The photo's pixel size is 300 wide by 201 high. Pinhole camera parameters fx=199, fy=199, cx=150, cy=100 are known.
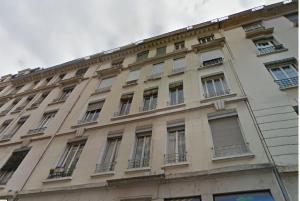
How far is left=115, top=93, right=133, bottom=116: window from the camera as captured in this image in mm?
10220

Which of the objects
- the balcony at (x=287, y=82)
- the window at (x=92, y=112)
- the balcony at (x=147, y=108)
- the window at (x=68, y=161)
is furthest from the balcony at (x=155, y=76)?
the balcony at (x=287, y=82)

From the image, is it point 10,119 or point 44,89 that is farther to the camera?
point 44,89

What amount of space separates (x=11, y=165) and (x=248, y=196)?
10630mm

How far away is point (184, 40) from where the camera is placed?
45.3 feet

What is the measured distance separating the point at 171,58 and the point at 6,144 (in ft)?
35.0

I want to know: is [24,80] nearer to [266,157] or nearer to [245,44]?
[245,44]

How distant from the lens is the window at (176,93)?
30.6 ft

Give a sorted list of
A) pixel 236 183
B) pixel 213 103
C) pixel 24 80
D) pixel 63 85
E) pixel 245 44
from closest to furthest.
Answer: pixel 236 183 → pixel 213 103 → pixel 245 44 → pixel 63 85 → pixel 24 80

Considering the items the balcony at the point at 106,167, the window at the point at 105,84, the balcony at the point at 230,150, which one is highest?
the window at the point at 105,84

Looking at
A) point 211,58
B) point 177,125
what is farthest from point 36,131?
point 211,58

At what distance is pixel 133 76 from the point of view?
12.5m

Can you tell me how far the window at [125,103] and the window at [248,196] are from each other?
19.7 feet

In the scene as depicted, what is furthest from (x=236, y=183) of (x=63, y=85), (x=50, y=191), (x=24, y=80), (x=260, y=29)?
(x=24, y=80)

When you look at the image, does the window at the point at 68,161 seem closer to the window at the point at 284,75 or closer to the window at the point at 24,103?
the window at the point at 24,103
